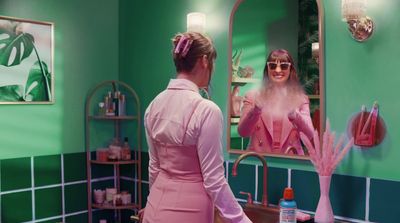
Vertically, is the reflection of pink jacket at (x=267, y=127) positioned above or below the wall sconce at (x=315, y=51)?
below

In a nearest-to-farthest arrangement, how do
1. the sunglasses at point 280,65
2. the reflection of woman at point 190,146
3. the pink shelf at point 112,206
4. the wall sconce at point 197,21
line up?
1. the reflection of woman at point 190,146
2. the sunglasses at point 280,65
3. the wall sconce at point 197,21
4. the pink shelf at point 112,206

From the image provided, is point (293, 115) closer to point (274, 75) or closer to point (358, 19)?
point (274, 75)

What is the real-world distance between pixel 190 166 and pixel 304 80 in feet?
2.39

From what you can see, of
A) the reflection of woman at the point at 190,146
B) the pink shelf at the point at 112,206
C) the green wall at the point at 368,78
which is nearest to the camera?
the reflection of woman at the point at 190,146

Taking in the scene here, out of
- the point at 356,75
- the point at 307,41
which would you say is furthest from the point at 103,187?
the point at 356,75

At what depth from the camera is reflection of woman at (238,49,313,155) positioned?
2057 mm

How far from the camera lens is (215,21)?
2.45 metres

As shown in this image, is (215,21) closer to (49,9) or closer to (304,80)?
(304,80)

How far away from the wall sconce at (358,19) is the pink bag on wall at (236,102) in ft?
2.16

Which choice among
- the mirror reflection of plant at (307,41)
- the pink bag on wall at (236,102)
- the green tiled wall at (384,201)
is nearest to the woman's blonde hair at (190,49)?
the mirror reflection of plant at (307,41)

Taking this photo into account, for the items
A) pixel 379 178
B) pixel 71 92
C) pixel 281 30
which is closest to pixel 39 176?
pixel 71 92

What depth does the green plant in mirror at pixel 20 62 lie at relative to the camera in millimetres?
2436

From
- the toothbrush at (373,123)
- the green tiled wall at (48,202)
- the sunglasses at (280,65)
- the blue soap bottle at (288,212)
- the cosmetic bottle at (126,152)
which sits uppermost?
the sunglasses at (280,65)

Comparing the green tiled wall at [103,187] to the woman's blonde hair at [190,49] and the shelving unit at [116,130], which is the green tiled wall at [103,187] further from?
the woman's blonde hair at [190,49]
